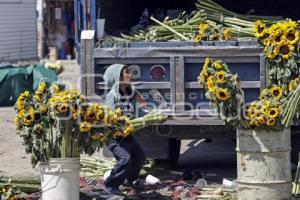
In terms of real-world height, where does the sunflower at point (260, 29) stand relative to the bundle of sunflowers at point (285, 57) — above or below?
above

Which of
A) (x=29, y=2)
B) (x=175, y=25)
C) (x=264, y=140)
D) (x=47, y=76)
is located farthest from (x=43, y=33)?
(x=264, y=140)

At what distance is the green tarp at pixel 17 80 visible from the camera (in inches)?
637

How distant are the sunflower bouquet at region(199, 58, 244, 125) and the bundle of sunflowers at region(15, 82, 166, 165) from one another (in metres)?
0.90

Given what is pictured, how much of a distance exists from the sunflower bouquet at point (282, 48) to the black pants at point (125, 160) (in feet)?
5.09

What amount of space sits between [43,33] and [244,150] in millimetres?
25387

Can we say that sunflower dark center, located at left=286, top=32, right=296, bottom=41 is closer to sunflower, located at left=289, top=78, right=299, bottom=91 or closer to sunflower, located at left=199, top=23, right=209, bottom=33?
sunflower, located at left=289, top=78, right=299, bottom=91

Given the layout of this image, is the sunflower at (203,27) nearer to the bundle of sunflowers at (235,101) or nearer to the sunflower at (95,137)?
the bundle of sunflowers at (235,101)

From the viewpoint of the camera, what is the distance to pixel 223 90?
7230 millimetres

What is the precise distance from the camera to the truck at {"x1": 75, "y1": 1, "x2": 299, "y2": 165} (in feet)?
27.0

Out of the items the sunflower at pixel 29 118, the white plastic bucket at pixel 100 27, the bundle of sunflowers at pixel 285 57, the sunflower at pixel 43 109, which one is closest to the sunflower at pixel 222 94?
the bundle of sunflowers at pixel 285 57

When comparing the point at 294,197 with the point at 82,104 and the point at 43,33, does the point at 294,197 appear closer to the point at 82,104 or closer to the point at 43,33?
the point at 82,104

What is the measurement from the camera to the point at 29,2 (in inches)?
1196

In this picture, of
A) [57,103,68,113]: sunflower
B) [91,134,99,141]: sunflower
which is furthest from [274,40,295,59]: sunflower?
[57,103,68,113]: sunflower

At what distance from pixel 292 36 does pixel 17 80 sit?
9.59 meters
